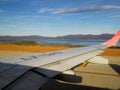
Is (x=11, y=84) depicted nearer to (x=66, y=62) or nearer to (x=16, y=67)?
(x=16, y=67)

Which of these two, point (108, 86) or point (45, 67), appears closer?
point (45, 67)

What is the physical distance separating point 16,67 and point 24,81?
2.19 ft

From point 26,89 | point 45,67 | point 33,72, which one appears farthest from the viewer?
point 45,67

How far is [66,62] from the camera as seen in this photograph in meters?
4.50

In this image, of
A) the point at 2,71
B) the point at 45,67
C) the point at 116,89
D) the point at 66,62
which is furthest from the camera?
the point at 116,89

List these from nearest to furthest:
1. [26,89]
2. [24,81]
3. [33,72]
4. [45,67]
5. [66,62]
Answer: [26,89] → [24,81] → [33,72] → [45,67] → [66,62]

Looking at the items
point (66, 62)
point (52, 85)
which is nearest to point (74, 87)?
point (52, 85)

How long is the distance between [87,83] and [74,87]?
1.11 metres

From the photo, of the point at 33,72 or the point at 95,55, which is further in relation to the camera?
the point at 95,55

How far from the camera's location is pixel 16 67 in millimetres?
3398

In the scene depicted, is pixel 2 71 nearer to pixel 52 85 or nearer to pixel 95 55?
pixel 95 55

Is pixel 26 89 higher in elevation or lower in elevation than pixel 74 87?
higher

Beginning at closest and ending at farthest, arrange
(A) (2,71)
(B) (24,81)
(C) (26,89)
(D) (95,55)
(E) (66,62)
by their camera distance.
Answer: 1. (C) (26,89)
2. (B) (24,81)
3. (A) (2,71)
4. (E) (66,62)
5. (D) (95,55)

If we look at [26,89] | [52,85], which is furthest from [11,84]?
[52,85]
